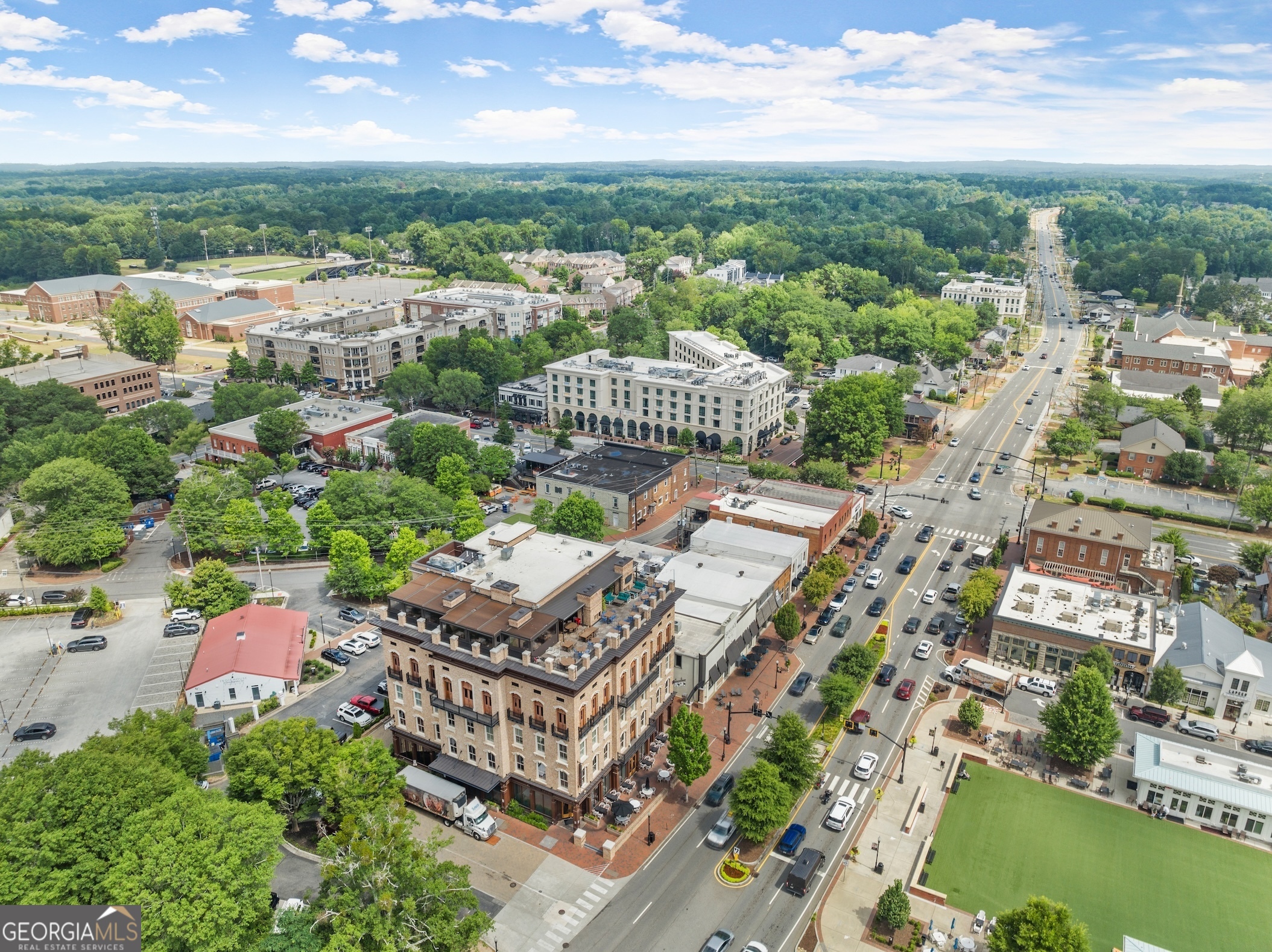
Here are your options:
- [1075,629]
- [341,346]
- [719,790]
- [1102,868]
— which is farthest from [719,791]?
[341,346]

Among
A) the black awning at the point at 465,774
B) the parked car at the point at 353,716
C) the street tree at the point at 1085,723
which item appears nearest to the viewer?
the black awning at the point at 465,774

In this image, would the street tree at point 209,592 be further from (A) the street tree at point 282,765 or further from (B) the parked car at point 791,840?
(B) the parked car at point 791,840

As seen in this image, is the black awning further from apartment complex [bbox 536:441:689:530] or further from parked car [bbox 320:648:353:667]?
apartment complex [bbox 536:441:689:530]

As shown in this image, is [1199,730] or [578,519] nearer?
[1199,730]

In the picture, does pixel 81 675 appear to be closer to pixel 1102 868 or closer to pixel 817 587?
pixel 817 587

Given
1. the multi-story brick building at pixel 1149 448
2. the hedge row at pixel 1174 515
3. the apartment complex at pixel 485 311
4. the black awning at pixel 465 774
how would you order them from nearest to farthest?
the black awning at pixel 465 774, the hedge row at pixel 1174 515, the multi-story brick building at pixel 1149 448, the apartment complex at pixel 485 311

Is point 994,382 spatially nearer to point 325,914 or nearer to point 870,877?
point 870,877

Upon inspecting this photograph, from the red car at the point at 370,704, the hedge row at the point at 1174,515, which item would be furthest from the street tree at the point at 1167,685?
the red car at the point at 370,704
